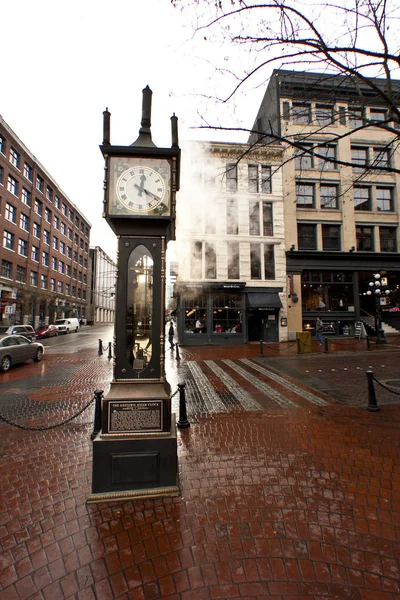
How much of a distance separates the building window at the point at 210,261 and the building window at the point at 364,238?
426 inches

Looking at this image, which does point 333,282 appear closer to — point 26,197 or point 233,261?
point 233,261

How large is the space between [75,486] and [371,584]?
284 cm

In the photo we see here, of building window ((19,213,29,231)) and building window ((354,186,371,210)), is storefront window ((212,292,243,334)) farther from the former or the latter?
building window ((19,213,29,231))

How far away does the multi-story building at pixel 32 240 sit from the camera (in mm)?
26312

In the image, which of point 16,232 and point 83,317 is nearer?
point 16,232

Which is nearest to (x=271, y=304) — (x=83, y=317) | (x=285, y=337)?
(x=285, y=337)

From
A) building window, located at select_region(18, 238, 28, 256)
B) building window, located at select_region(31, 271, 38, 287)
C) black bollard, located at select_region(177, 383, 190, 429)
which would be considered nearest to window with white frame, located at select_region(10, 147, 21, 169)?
building window, located at select_region(18, 238, 28, 256)

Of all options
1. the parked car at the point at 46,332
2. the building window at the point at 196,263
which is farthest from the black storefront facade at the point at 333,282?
the parked car at the point at 46,332

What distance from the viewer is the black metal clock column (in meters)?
2.86

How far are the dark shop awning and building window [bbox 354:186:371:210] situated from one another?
30.7 feet

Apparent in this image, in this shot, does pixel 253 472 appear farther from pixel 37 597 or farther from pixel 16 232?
pixel 16 232

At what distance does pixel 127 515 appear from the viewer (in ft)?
8.43

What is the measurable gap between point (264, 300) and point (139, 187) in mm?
15573

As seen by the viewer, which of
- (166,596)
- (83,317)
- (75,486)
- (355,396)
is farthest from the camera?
(83,317)
